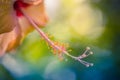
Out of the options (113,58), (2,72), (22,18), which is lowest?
(113,58)

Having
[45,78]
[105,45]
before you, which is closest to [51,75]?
[45,78]

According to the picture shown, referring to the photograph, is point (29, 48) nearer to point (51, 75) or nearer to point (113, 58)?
point (51, 75)

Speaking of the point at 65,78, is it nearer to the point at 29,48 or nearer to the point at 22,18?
Answer: the point at 29,48

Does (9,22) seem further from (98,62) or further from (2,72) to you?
(98,62)

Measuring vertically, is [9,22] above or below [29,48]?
above

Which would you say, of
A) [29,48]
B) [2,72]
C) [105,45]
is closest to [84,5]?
[105,45]

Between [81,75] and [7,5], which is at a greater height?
[7,5]
